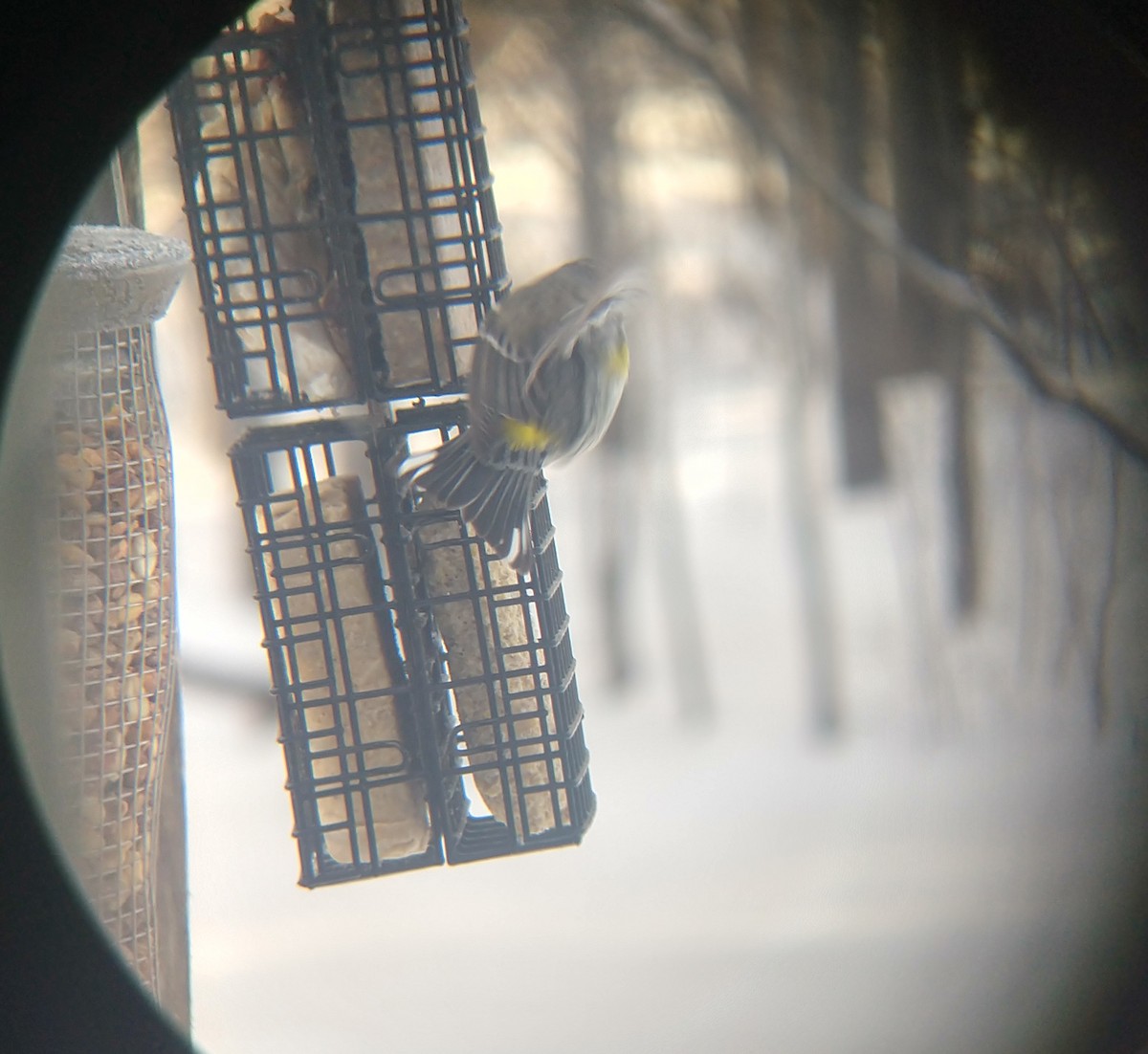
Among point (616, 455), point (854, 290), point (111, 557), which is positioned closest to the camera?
point (111, 557)

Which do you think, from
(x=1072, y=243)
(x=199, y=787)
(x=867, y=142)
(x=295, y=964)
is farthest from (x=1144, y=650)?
(x=199, y=787)

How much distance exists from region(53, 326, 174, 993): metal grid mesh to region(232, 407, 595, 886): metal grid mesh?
111 mm

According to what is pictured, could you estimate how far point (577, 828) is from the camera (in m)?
1.23

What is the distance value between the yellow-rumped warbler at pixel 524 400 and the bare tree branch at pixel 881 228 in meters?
1.08

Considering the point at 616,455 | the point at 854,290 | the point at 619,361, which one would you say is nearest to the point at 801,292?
the point at 854,290

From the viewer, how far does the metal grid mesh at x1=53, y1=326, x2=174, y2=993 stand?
105 centimetres

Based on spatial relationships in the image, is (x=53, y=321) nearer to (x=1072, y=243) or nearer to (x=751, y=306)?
(x=1072, y=243)

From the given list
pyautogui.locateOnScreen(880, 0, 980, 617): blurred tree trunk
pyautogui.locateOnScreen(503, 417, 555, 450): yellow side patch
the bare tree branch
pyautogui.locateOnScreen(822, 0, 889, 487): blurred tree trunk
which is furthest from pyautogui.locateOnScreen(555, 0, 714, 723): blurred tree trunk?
pyautogui.locateOnScreen(503, 417, 555, 450): yellow side patch

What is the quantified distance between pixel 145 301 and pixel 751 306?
4151 mm

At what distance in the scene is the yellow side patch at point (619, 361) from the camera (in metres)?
1.23

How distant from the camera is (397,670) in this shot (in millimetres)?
1211

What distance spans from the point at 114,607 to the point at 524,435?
46 cm

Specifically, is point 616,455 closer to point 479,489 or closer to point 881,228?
point 881,228

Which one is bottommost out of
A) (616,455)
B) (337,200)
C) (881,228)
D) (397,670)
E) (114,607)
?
(397,670)
